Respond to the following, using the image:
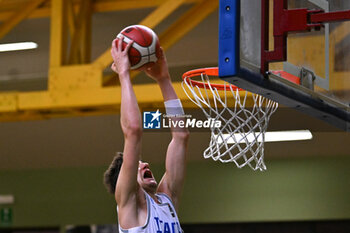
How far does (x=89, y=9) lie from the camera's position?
8.56 m

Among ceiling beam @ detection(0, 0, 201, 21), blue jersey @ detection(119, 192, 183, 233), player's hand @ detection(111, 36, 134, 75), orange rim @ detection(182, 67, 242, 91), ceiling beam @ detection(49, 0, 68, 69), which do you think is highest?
ceiling beam @ detection(0, 0, 201, 21)

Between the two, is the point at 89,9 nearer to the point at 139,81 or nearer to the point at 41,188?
the point at 139,81

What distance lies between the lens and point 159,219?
3.55m

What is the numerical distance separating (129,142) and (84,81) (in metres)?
4.11

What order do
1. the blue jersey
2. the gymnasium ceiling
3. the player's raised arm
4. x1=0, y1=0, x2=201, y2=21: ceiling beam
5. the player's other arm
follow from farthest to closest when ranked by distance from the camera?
x1=0, y1=0, x2=201, y2=21: ceiling beam → the gymnasium ceiling → the player's other arm → the blue jersey → the player's raised arm

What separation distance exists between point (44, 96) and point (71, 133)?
2.77 metres

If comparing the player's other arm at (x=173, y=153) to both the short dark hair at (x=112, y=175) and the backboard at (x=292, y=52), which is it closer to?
the short dark hair at (x=112, y=175)

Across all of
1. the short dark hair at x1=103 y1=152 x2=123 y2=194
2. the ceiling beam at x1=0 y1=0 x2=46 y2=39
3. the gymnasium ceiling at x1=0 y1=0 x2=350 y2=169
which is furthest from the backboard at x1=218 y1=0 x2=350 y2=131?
the ceiling beam at x1=0 y1=0 x2=46 y2=39

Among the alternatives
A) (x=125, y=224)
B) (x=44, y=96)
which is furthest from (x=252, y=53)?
(x=44, y=96)

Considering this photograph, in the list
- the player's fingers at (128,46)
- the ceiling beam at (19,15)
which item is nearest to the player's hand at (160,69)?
the player's fingers at (128,46)

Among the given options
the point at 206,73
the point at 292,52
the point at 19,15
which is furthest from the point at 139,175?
the point at 19,15

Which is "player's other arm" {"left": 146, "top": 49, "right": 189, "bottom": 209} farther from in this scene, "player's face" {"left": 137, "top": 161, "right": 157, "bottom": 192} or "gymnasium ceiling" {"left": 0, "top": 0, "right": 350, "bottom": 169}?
"gymnasium ceiling" {"left": 0, "top": 0, "right": 350, "bottom": 169}

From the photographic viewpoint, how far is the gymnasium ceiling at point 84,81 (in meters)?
7.42

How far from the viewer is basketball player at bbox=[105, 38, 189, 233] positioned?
3.40 meters
